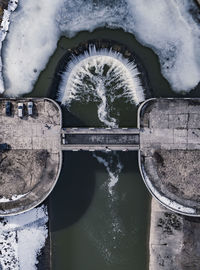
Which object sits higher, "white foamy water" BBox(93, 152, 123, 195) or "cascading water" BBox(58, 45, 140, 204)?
"cascading water" BBox(58, 45, 140, 204)

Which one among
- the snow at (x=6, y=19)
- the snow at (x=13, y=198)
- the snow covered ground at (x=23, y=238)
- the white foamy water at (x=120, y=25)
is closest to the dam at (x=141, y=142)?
the snow at (x=13, y=198)

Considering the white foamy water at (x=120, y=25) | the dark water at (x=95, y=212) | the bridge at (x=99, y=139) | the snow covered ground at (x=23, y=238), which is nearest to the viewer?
the bridge at (x=99, y=139)

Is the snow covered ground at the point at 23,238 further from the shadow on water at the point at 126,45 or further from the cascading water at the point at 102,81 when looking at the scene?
the shadow on water at the point at 126,45

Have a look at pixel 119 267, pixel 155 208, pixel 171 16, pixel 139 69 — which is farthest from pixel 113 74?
pixel 119 267

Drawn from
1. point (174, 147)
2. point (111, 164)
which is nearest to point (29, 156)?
point (111, 164)

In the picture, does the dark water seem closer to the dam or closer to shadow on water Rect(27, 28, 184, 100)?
shadow on water Rect(27, 28, 184, 100)

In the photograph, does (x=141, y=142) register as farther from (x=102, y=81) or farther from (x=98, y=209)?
(x=98, y=209)

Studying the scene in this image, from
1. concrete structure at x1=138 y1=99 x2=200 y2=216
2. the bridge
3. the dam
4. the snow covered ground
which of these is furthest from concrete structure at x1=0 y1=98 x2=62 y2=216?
concrete structure at x1=138 y1=99 x2=200 y2=216
